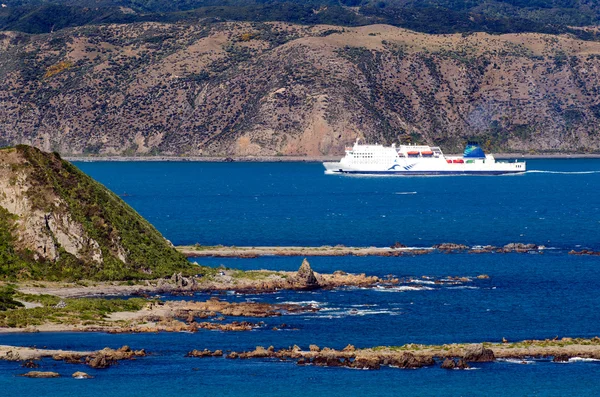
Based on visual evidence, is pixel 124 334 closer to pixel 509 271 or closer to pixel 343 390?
pixel 343 390

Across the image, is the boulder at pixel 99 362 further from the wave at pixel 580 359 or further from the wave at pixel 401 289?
the wave at pixel 401 289

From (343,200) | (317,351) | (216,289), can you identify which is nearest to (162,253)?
(216,289)

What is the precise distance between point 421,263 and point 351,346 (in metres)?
33.7

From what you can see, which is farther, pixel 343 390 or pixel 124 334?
pixel 124 334

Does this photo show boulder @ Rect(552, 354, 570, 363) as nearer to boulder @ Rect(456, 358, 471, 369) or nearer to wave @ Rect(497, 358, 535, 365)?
wave @ Rect(497, 358, 535, 365)

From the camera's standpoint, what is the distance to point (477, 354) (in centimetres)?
5638

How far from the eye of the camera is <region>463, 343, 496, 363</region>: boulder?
56.4m

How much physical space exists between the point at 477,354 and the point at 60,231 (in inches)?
1134

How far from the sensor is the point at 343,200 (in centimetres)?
16438

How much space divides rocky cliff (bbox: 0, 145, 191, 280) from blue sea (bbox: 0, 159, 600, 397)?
8073mm

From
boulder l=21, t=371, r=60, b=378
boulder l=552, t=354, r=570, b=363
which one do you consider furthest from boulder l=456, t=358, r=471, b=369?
boulder l=21, t=371, r=60, b=378

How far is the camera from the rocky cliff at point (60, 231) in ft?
247

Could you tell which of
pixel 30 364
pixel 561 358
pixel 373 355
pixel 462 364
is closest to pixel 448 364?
pixel 462 364

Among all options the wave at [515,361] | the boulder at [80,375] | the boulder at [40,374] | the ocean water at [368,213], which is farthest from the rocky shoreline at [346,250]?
the boulder at [40,374]
